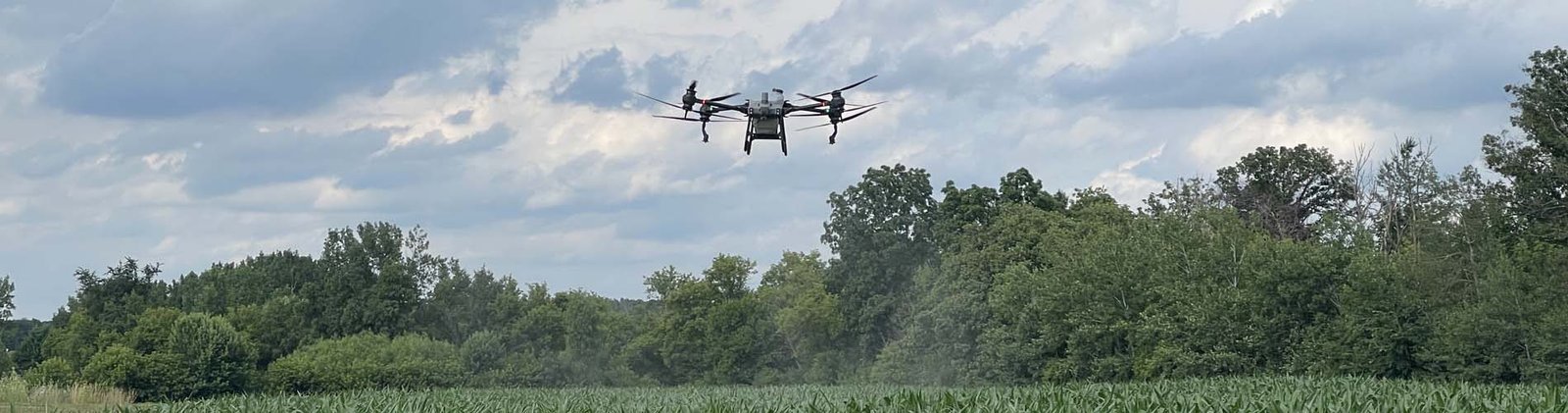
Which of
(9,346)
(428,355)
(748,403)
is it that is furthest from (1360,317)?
(9,346)

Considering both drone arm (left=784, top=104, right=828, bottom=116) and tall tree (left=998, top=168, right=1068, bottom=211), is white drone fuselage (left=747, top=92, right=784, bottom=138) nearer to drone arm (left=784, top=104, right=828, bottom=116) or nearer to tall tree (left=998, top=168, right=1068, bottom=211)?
drone arm (left=784, top=104, right=828, bottom=116)

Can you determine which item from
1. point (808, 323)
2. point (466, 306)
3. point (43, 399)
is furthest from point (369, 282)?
point (43, 399)

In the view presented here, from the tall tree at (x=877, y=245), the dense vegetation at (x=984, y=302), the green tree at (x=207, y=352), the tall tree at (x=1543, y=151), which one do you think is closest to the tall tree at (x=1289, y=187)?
the dense vegetation at (x=984, y=302)

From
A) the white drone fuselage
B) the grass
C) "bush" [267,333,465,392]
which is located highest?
the white drone fuselage

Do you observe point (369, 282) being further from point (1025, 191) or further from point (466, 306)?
point (1025, 191)

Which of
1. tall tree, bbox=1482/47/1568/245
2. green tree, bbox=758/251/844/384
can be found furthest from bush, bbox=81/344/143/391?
tall tree, bbox=1482/47/1568/245

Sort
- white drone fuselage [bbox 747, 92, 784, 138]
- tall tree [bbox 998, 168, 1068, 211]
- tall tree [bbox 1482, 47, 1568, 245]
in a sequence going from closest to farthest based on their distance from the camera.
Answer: white drone fuselage [bbox 747, 92, 784, 138] → tall tree [bbox 1482, 47, 1568, 245] → tall tree [bbox 998, 168, 1068, 211]
